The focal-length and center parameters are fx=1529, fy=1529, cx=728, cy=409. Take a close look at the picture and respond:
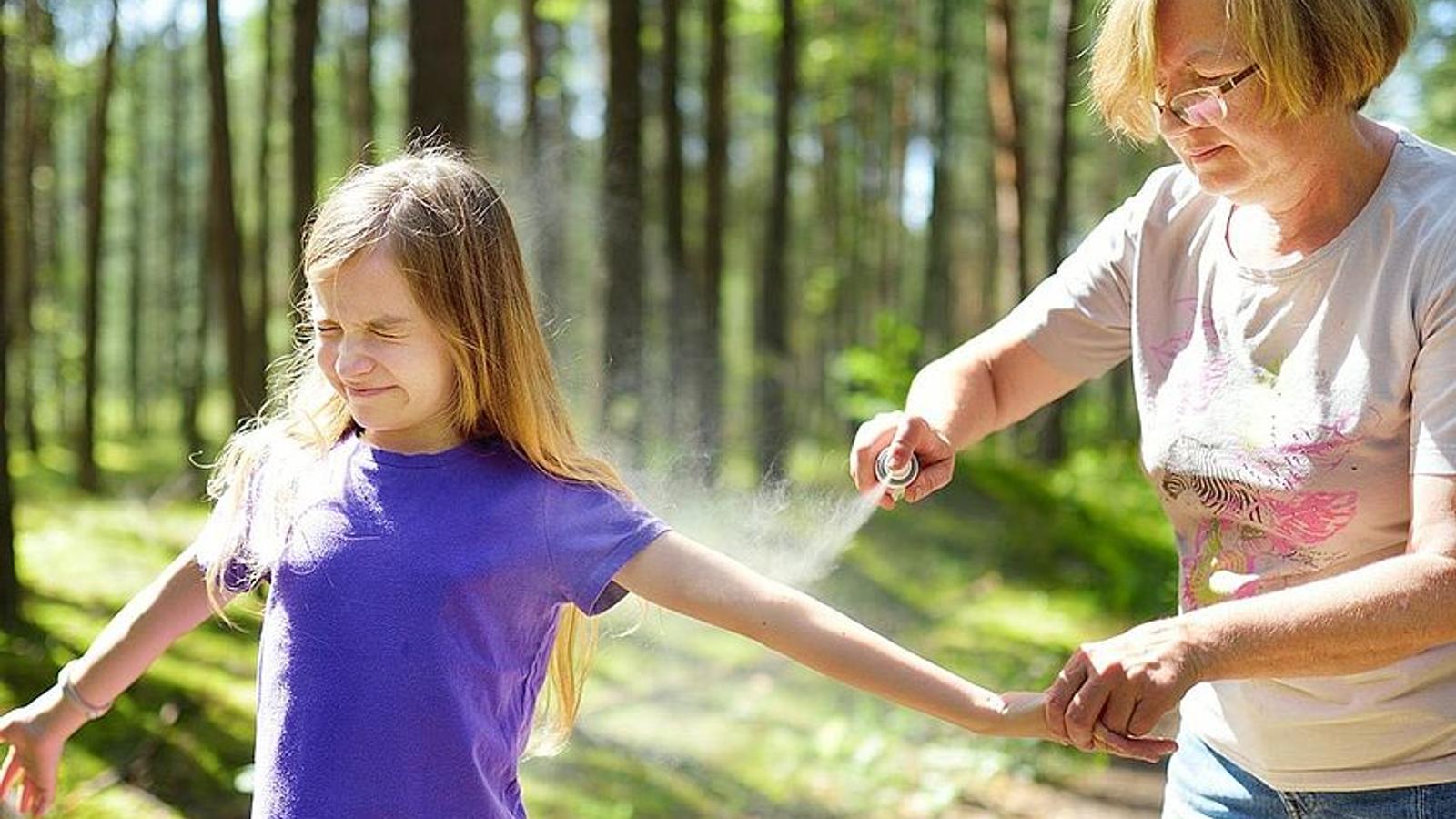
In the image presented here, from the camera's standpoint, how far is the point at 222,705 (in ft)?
20.9

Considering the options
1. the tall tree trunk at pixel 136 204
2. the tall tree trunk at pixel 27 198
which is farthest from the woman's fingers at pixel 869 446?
the tall tree trunk at pixel 136 204

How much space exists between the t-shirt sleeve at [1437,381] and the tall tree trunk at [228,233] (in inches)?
246

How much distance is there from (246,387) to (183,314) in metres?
26.9

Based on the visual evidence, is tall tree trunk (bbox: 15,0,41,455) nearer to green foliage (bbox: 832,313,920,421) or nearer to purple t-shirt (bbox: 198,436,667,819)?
green foliage (bbox: 832,313,920,421)

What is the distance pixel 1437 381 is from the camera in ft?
5.97

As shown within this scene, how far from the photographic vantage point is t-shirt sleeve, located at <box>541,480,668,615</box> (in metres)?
2.03

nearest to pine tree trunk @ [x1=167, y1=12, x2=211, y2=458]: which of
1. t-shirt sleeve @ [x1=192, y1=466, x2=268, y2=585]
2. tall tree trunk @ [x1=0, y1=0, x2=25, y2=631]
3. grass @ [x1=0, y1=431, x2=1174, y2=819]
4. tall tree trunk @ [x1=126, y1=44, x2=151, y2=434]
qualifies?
tall tree trunk @ [x1=126, y1=44, x2=151, y2=434]

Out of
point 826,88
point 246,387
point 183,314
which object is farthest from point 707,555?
point 183,314

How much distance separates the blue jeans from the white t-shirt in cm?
2

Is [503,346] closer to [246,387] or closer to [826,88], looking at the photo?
[246,387]

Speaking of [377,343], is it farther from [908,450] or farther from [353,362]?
[908,450]

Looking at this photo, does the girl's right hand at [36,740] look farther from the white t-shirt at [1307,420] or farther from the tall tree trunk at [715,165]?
the tall tree trunk at [715,165]

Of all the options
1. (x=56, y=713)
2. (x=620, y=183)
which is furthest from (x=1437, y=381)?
(x=620, y=183)

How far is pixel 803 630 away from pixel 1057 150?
14.2 metres
